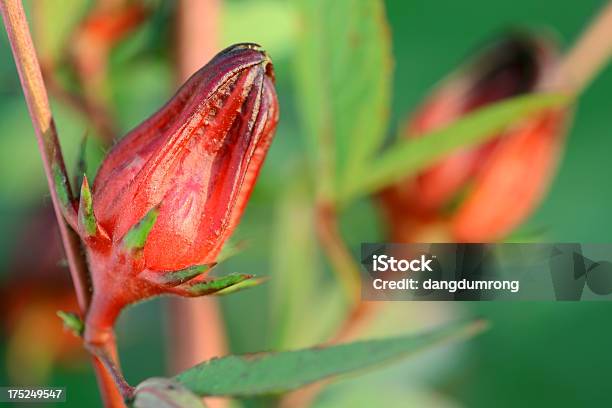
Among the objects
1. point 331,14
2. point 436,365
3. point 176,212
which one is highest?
point 331,14

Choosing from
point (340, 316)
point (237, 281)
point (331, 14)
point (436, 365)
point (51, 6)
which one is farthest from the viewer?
point (436, 365)

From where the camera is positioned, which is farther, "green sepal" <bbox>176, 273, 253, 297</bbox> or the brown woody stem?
the brown woody stem

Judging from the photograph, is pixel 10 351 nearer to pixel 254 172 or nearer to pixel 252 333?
pixel 252 333

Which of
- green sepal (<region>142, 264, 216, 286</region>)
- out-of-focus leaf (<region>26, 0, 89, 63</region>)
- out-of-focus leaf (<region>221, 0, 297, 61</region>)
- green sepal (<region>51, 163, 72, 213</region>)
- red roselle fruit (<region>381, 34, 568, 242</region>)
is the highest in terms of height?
out-of-focus leaf (<region>221, 0, 297, 61</region>)

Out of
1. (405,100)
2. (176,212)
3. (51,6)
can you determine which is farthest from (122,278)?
(405,100)

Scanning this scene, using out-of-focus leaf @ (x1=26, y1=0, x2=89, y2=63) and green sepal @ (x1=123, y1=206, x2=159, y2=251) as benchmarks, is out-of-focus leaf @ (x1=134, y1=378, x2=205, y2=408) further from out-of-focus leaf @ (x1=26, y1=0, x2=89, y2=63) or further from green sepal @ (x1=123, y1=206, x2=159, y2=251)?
out-of-focus leaf @ (x1=26, y1=0, x2=89, y2=63)

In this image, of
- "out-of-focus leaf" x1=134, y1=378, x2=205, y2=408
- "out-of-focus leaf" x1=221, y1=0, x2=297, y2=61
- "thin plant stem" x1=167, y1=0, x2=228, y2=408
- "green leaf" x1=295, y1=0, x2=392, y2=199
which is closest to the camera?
"out-of-focus leaf" x1=134, y1=378, x2=205, y2=408

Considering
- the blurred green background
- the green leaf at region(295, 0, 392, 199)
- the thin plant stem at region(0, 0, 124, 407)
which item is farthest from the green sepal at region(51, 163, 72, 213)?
the blurred green background
